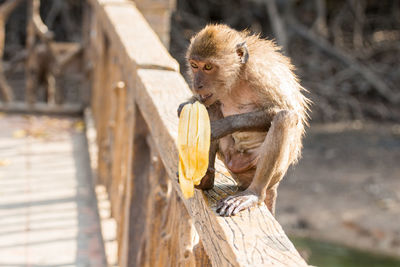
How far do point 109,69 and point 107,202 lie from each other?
90 cm

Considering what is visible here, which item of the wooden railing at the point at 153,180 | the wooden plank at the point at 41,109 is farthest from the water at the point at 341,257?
the wooden railing at the point at 153,180

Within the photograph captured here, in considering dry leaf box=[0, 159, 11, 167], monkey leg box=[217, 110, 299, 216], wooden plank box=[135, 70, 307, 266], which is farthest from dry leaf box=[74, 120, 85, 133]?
monkey leg box=[217, 110, 299, 216]

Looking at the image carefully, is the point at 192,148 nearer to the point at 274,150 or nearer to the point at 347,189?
the point at 274,150

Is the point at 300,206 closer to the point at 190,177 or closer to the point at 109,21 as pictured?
the point at 109,21

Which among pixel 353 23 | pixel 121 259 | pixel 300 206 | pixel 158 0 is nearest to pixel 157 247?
pixel 121 259

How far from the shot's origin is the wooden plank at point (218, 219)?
1.84 meters

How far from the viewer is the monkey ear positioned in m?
2.63

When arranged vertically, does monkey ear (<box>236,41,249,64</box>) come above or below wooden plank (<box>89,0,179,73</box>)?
above

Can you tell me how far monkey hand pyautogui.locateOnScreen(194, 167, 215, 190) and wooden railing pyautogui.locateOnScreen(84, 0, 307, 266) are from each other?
0.03 metres

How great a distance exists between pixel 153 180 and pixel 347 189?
8.06 meters

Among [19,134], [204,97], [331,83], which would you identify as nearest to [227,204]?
[204,97]

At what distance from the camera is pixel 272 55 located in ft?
8.87

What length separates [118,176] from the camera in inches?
161

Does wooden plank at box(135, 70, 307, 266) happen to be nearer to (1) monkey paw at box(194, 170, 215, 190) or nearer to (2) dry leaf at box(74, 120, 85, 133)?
(1) monkey paw at box(194, 170, 215, 190)
